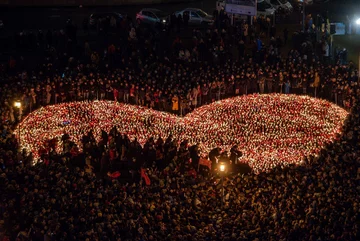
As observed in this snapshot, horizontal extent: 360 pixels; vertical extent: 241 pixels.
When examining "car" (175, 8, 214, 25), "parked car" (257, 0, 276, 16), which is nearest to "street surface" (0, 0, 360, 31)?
"parked car" (257, 0, 276, 16)

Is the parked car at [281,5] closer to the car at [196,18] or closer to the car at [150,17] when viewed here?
the car at [196,18]

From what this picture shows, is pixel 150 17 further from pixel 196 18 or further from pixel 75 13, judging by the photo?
pixel 75 13

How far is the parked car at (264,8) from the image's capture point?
55.6m

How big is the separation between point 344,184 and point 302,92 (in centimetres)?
1415

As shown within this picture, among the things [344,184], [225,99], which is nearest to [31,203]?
[344,184]

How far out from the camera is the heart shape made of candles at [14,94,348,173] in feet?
123

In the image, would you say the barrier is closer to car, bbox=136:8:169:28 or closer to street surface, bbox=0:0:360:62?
street surface, bbox=0:0:360:62

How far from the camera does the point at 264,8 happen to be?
55906 mm

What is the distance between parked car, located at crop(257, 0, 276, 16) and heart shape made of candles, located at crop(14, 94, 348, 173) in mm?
13375

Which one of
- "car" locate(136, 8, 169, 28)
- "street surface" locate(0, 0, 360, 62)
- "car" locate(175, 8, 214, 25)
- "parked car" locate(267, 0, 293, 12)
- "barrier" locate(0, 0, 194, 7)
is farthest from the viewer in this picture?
"barrier" locate(0, 0, 194, 7)

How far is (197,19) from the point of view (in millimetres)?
53375

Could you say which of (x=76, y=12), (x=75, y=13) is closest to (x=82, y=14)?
(x=75, y=13)

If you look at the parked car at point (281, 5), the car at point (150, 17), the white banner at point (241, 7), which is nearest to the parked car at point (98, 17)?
the car at point (150, 17)

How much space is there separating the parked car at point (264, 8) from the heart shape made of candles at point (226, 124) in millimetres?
13375
